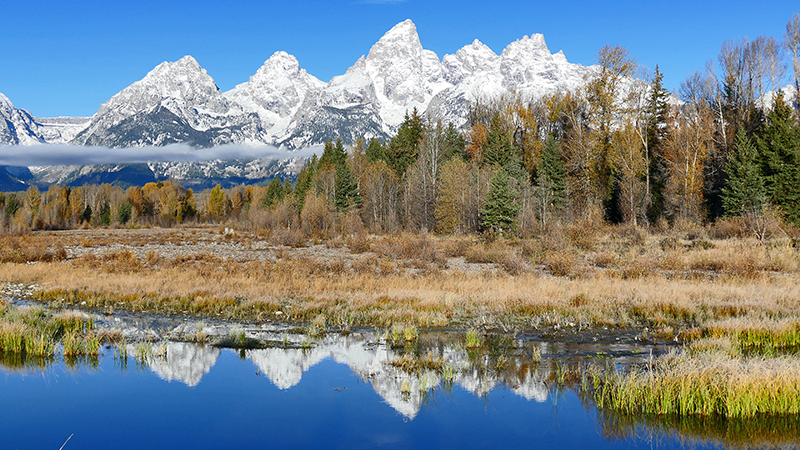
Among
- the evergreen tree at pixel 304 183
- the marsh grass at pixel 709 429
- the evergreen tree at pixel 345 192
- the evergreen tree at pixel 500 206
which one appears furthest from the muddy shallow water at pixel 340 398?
the evergreen tree at pixel 304 183

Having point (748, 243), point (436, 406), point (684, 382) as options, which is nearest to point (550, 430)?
point (436, 406)

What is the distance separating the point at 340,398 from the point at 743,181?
3798 centimetres

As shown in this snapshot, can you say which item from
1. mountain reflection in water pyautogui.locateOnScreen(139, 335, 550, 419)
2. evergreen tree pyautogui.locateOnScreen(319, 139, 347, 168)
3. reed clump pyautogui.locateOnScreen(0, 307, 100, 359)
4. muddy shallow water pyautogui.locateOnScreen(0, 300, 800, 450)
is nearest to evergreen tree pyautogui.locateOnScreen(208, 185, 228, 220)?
evergreen tree pyautogui.locateOnScreen(319, 139, 347, 168)

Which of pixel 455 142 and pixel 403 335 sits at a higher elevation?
pixel 455 142

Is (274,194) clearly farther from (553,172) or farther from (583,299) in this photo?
(583,299)

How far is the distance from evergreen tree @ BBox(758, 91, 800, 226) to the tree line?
0.09 metres

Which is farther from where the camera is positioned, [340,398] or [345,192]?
[345,192]

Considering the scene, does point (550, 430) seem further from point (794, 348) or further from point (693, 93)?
point (693, 93)

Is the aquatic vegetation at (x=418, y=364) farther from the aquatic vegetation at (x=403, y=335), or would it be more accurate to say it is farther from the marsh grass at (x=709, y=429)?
the marsh grass at (x=709, y=429)

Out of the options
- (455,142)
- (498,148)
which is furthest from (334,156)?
(498,148)

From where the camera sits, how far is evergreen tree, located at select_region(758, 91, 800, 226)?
3620 cm

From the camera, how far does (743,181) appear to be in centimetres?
3650

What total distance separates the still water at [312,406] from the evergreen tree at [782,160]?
114 ft

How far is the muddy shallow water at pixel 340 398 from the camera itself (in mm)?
7695
